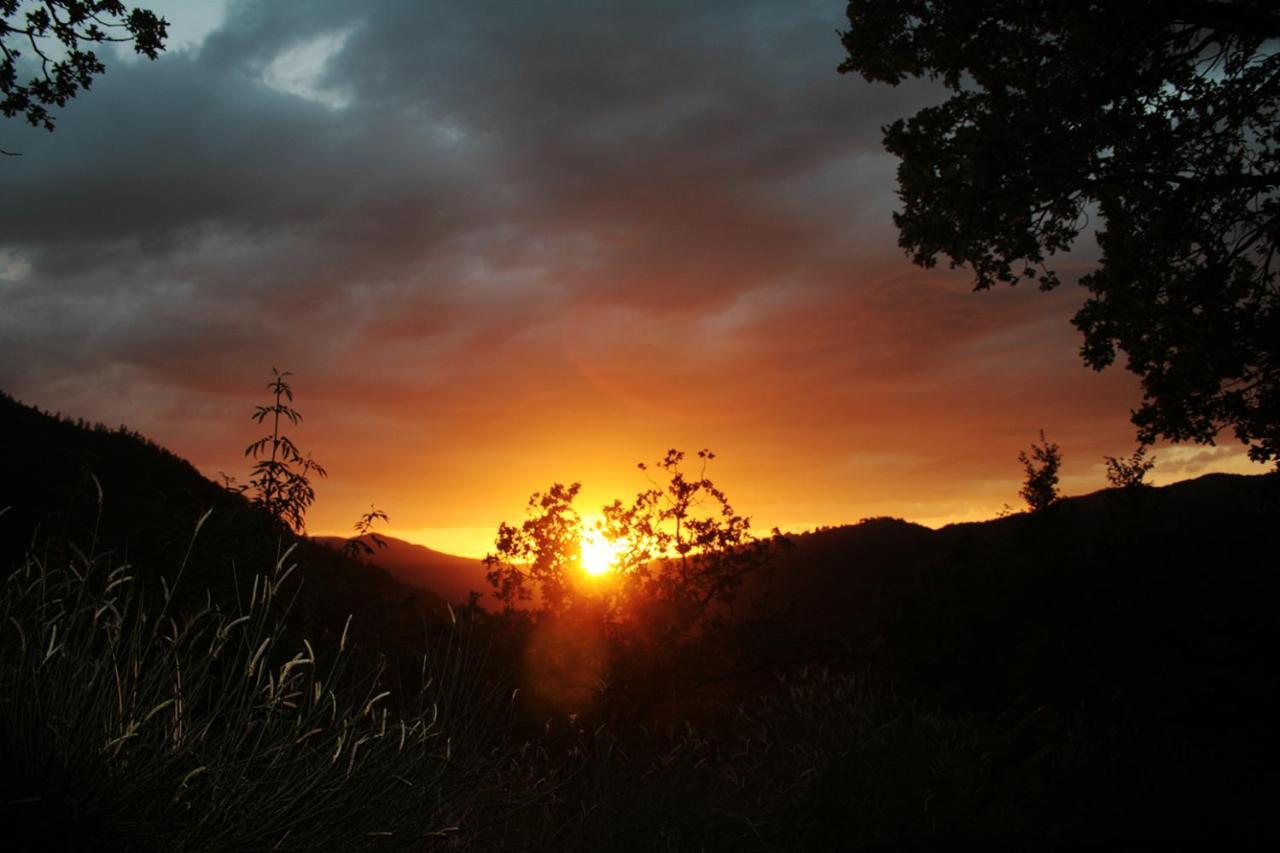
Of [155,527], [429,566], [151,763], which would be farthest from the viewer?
[429,566]

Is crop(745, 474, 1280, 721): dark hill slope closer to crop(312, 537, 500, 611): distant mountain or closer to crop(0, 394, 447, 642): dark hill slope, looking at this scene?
crop(0, 394, 447, 642): dark hill slope

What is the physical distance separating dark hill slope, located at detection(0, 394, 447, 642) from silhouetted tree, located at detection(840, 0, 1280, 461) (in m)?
8.30

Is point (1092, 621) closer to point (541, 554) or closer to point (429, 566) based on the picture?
point (541, 554)

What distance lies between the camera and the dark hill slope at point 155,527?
7.30m

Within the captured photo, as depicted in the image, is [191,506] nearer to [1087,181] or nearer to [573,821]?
[573,821]

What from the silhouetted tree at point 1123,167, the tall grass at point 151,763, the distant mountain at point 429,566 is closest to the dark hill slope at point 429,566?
the distant mountain at point 429,566

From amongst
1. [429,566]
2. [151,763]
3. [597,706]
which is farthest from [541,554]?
[429,566]

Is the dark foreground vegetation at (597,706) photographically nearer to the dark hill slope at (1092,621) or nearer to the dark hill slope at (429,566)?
the dark hill slope at (1092,621)

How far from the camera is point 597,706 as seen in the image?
15.5m

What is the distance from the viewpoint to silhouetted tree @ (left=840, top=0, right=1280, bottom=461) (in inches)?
420

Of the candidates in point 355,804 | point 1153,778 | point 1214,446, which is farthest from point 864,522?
point 355,804

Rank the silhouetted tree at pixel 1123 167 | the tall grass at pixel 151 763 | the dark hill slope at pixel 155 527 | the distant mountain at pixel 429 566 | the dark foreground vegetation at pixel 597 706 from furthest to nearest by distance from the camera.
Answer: the distant mountain at pixel 429 566
the silhouetted tree at pixel 1123 167
the dark hill slope at pixel 155 527
the dark foreground vegetation at pixel 597 706
the tall grass at pixel 151 763

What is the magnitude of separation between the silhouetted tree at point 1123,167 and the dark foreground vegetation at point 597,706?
3246 millimetres

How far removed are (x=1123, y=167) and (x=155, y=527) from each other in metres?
11.9
